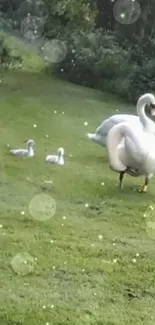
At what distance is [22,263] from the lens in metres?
2.60

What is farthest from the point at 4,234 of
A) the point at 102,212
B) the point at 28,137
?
the point at 28,137

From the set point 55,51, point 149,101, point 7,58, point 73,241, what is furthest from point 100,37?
point 73,241

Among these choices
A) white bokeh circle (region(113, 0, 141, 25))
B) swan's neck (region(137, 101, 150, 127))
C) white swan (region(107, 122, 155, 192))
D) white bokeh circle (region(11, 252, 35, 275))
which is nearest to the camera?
white bokeh circle (region(11, 252, 35, 275))

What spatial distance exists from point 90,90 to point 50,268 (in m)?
4.39

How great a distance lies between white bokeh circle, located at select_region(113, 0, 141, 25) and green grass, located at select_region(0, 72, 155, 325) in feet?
11.5

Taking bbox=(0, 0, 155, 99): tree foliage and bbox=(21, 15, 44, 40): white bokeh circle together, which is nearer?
bbox=(0, 0, 155, 99): tree foliage

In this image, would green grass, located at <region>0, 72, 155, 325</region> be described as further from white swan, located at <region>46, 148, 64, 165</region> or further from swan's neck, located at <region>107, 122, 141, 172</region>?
swan's neck, located at <region>107, 122, 141, 172</region>

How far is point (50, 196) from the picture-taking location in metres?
3.44

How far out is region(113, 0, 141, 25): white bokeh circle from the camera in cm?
796

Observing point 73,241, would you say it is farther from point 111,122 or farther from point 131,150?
point 111,122

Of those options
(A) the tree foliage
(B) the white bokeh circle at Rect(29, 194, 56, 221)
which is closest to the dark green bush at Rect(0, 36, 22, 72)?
(A) the tree foliage

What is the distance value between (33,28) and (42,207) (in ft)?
17.2

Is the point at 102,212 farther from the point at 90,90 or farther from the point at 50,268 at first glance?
the point at 90,90

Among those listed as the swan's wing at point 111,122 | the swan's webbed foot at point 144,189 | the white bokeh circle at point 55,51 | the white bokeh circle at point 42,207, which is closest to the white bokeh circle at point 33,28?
the white bokeh circle at point 55,51
